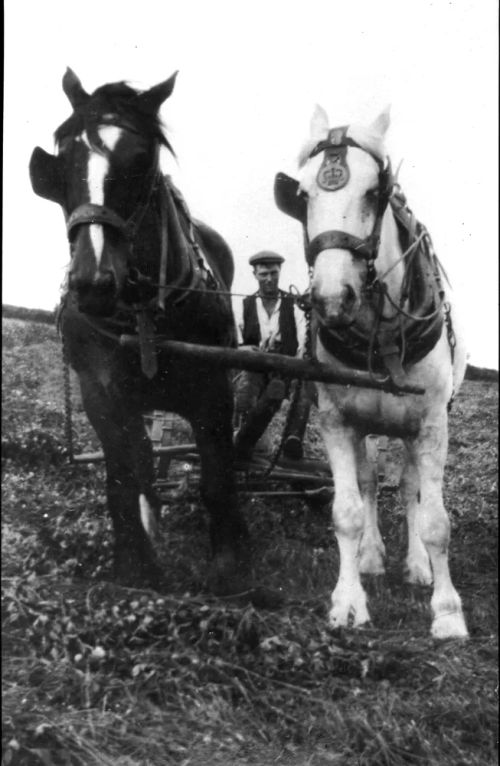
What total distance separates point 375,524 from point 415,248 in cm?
128

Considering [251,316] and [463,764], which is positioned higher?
[251,316]

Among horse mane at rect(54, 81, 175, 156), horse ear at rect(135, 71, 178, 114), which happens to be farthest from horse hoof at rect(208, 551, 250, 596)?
horse ear at rect(135, 71, 178, 114)

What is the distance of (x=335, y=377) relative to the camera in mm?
3340

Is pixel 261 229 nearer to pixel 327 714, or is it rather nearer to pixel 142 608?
pixel 142 608

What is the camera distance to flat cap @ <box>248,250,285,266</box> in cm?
349

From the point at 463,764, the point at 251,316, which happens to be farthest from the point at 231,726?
the point at 251,316

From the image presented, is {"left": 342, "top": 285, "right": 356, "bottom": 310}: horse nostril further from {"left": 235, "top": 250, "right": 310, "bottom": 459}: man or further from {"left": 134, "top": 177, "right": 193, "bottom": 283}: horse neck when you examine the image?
{"left": 134, "top": 177, "right": 193, "bottom": 283}: horse neck

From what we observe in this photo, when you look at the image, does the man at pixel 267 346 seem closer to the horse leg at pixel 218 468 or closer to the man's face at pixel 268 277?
the man's face at pixel 268 277

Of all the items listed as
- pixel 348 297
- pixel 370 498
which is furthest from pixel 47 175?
pixel 370 498

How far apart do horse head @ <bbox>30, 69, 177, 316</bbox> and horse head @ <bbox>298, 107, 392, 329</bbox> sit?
23.0 inches

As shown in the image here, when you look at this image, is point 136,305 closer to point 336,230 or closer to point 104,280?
point 104,280

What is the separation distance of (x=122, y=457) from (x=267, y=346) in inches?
30.8

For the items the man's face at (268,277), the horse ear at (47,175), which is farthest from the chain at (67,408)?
the man's face at (268,277)

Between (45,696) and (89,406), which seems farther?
(89,406)
